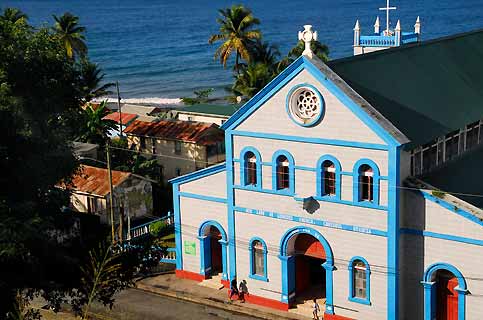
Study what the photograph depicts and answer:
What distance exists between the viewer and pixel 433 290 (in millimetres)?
30094

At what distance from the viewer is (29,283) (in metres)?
25.2

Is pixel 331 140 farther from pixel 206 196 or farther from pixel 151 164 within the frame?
pixel 151 164

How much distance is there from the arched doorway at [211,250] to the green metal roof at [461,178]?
36.5 feet

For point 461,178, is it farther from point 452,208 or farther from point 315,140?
point 315,140

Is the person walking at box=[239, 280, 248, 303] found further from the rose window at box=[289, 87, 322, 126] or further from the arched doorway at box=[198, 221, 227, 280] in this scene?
the rose window at box=[289, 87, 322, 126]

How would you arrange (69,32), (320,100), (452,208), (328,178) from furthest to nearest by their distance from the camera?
(69,32) → (328,178) → (320,100) → (452,208)

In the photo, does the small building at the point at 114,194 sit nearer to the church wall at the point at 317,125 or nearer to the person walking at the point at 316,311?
the church wall at the point at 317,125

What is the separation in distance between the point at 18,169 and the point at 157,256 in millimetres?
9772

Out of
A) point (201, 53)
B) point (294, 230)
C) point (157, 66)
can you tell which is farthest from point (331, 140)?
point (201, 53)

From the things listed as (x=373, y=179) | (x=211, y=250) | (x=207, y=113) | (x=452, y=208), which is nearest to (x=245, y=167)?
(x=211, y=250)

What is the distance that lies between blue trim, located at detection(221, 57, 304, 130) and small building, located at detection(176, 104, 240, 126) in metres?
26.9

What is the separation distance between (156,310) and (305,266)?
7.64m

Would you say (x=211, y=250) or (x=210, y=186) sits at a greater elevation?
(x=210, y=186)

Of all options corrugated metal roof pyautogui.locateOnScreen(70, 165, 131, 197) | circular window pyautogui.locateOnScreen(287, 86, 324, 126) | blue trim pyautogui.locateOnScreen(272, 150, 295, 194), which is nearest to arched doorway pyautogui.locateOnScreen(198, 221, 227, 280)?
blue trim pyautogui.locateOnScreen(272, 150, 295, 194)
